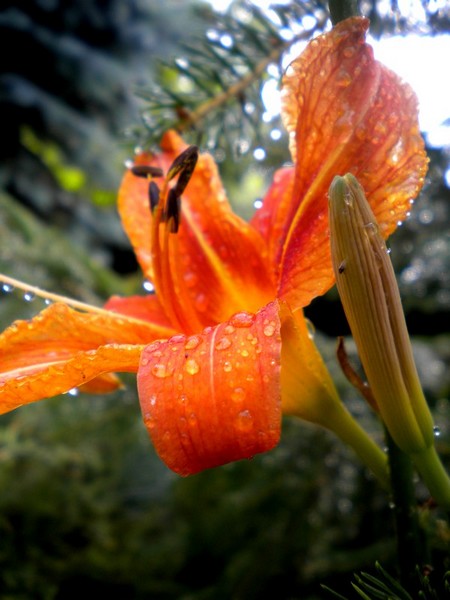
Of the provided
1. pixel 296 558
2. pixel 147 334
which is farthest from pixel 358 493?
pixel 147 334

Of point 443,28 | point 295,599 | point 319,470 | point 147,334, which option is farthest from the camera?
point 319,470

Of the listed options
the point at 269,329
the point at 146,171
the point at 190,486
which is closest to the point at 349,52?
the point at 269,329

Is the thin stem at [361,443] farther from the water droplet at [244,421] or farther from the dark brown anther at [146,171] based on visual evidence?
the dark brown anther at [146,171]

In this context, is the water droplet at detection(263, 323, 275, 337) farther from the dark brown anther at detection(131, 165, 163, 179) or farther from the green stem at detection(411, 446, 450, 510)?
the dark brown anther at detection(131, 165, 163, 179)

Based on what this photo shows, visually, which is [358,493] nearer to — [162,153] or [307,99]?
[162,153]

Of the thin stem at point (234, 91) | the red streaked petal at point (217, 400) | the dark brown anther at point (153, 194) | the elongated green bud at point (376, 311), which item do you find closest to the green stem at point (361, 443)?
the elongated green bud at point (376, 311)

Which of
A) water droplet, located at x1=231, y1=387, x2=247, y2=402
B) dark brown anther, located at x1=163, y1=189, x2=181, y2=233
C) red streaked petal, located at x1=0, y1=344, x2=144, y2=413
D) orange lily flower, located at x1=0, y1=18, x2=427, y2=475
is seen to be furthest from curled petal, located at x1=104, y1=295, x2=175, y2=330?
water droplet, located at x1=231, y1=387, x2=247, y2=402

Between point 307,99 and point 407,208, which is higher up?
point 307,99

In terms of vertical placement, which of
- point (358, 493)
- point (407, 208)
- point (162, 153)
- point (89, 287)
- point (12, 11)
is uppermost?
point (12, 11)
